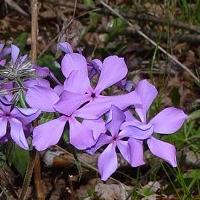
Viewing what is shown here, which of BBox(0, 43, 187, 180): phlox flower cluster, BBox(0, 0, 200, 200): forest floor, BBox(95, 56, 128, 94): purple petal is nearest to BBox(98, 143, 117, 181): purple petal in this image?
BBox(0, 43, 187, 180): phlox flower cluster

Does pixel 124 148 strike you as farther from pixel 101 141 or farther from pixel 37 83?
pixel 37 83

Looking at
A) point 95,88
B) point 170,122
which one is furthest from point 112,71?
point 170,122

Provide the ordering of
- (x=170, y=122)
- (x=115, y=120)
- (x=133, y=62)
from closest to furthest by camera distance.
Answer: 1. (x=115, y=120)
2. (x=170, y=122)
3. (x=133, y=62)

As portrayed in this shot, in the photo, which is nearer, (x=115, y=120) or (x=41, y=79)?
(x=115, y=120)

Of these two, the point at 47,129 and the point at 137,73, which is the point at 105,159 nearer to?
the point at 47,129

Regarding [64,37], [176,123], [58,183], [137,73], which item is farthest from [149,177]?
[176,123]

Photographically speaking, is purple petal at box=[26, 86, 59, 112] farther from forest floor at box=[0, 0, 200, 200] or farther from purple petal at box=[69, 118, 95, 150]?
forest floor at box=[0, 0, 200, 200]
